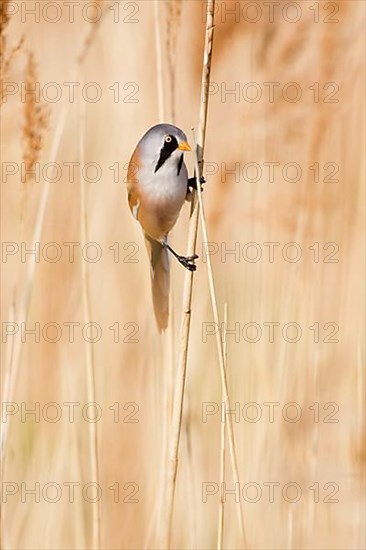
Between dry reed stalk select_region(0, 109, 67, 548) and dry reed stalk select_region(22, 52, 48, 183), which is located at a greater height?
dry reed stalk select_region(22, 52, 48, 183)

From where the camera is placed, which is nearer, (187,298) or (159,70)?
(187,298)

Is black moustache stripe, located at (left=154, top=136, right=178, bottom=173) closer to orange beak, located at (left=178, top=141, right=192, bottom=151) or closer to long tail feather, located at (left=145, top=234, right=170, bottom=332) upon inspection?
orange beak, located at (left=178, top=141, right=192, bottom=151)

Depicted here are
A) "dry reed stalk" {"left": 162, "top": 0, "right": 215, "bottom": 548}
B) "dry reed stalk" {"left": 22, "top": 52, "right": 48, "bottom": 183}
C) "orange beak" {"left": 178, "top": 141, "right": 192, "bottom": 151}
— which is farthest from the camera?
"dry reed stalk" {"left": 22, "top": 52, "right": 48, "bottom": 183}

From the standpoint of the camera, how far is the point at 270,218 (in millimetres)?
1933

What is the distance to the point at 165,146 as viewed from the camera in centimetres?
133

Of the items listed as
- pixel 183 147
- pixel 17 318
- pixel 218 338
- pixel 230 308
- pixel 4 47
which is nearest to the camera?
pixel 218 338

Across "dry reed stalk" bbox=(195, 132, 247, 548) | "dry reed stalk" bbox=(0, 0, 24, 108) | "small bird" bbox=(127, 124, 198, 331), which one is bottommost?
"dry reed stalk" bbox=(195, 132, 247, 548)

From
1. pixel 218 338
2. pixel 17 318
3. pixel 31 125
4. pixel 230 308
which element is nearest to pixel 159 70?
pixel 31 125

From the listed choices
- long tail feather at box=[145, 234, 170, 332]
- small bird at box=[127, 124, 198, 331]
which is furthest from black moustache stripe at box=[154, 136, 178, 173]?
long tail feather at box=[145, 234, 170, 332]

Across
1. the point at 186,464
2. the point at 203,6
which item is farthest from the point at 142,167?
the point at 203,6

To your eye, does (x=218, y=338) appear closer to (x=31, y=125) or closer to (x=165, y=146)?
(x=165, y=146)

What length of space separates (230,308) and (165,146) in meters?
0.97

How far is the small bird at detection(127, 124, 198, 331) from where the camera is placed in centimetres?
132

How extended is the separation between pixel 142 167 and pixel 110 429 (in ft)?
2.44
